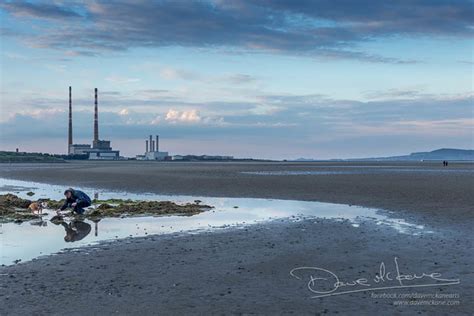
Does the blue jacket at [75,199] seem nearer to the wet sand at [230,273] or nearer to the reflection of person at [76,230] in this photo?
the reflection of person at [76,230]

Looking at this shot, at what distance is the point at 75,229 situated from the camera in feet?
70.9

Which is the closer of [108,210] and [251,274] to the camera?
[251,274]

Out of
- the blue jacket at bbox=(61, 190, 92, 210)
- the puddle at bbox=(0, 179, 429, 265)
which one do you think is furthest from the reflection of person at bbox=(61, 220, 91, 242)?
the blue jacket at bbox=(61, 190, 92, 210)

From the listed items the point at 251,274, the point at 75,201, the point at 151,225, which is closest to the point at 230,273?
the point at 251,274

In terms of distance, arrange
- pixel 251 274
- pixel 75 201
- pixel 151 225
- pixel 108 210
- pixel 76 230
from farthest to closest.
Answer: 1. pixel 108 210
2. pixel 75 201
3. pixel 151 225
4. pixel 76 230
5. pixel 251 274

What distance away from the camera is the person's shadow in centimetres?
1956

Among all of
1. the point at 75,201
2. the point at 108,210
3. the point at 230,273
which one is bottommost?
the point at 230,273

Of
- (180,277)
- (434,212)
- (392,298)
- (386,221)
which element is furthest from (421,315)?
(434,212)

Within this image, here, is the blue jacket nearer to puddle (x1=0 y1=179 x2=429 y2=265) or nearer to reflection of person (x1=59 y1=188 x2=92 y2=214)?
reflection of person (x1=59 y1=188 x2=92 y2=214)

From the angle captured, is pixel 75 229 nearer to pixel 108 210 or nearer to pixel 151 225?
A: pixel 151 225

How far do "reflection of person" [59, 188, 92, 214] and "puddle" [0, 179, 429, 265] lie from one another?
1.07 m

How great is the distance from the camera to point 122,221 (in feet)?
79.6

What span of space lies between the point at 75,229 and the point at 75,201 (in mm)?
5637

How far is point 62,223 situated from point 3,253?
7082mm
